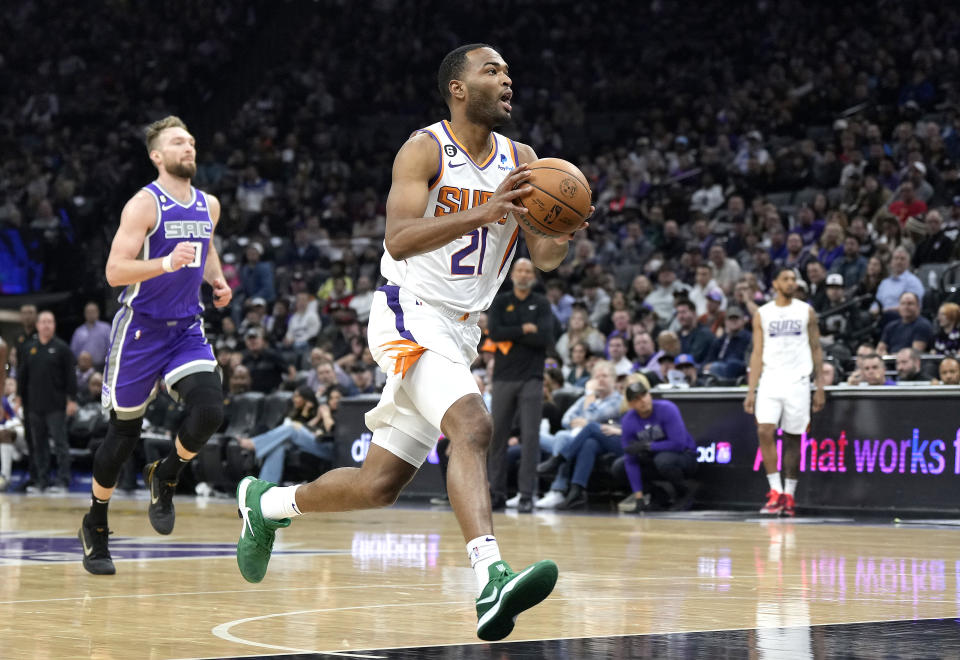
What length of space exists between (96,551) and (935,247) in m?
10.3

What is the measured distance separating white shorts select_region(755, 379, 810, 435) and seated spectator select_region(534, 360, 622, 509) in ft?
5.62

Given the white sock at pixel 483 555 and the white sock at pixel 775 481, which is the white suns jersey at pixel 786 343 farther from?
the white sock at pixel 483 555

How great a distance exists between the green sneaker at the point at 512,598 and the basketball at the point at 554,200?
1.28 m

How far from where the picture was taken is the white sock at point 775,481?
39.0 feet

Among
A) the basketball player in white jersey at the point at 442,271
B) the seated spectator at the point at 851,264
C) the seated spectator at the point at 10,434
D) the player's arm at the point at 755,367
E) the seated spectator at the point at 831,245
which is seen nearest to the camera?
the basketball player in white jersey at the point at 442,271

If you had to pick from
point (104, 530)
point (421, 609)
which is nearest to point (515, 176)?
point (421, 609)

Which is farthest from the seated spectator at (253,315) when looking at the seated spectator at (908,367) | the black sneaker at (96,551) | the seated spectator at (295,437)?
the black sneaker at (96,551)

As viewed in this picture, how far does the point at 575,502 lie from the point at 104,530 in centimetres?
679

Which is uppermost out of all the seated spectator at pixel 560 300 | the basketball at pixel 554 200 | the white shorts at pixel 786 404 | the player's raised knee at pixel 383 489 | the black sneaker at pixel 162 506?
the seated spectator at pixel 560 300

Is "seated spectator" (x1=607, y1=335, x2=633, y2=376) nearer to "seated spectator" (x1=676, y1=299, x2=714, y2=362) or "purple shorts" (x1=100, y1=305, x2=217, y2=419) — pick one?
"seated spectator" (x1=676, y1=299, x2=714, y2=362)

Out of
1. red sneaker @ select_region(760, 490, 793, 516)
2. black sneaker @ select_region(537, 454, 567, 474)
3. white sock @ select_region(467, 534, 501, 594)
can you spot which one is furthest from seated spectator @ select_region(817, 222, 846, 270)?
white sock @ select_region(467, 534, 501, 594)

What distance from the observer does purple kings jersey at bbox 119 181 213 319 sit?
704 cm

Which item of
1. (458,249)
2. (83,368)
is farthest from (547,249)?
(83,368)

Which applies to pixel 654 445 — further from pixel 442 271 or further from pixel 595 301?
pixel 442 271
